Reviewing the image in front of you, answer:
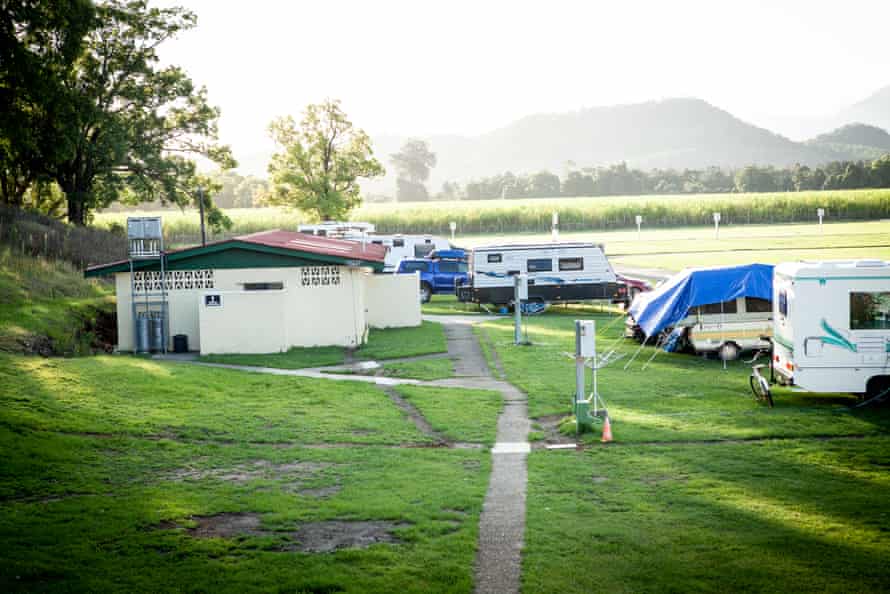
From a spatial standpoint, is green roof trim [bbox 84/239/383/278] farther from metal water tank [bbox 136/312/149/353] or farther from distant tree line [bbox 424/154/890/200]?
distant tree line [bbox 424/154/890/200]

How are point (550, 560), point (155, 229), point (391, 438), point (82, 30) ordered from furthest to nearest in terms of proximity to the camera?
point (82, 30) → point (155, 229) → point (391, 438) → point (550, 560)

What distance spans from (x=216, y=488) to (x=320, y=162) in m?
52.6

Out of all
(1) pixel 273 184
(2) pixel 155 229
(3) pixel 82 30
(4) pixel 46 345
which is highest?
(3) pixel 82 30

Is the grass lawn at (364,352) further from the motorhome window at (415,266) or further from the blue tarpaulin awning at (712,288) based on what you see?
the motorhome window at (415,266)

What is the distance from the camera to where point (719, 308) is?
2353cm

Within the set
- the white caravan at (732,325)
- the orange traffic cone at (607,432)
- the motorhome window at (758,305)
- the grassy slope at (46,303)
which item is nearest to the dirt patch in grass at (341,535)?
the orange traffic cone at (607,432)

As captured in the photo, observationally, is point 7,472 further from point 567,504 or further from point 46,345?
point 46,345

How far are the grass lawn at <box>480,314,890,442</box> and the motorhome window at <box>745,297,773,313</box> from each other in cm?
159

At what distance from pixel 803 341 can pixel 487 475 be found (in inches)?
309

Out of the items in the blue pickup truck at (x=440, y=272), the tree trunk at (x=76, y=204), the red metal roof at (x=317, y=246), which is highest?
the tree trunk at (x=76, y=204)

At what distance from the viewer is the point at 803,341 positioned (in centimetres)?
1717

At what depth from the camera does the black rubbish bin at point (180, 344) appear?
26.3 metres

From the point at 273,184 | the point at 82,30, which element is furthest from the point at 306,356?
the point at 273,184

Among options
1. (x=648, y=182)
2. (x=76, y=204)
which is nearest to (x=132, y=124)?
(x=76, y=204)
